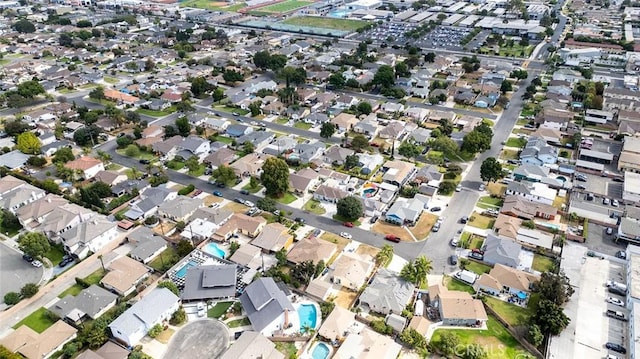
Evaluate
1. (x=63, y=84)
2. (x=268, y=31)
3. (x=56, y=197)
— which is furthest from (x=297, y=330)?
(x=268, y=31)

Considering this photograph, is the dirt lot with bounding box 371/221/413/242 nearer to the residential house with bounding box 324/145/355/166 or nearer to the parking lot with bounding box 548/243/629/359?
the residential house with bounding box 324/145/355/166

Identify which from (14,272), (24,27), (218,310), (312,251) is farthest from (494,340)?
(24,27)

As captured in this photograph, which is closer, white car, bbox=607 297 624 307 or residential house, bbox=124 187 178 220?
white car, bbox=607 297 624 307

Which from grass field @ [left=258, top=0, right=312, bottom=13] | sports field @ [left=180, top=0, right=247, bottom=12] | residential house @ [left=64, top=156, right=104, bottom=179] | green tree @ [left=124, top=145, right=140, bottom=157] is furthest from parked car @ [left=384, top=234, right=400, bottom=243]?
sports field @ [left=180, top=0, right=247, bottom=12]

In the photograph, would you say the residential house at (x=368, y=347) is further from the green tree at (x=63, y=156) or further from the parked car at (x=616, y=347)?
the green tree at (x=63, y=156)

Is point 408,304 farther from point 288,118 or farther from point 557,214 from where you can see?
point 288,118

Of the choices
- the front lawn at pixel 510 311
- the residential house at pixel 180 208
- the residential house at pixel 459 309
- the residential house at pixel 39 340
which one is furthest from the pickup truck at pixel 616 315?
the residential house at pixel 39 340
